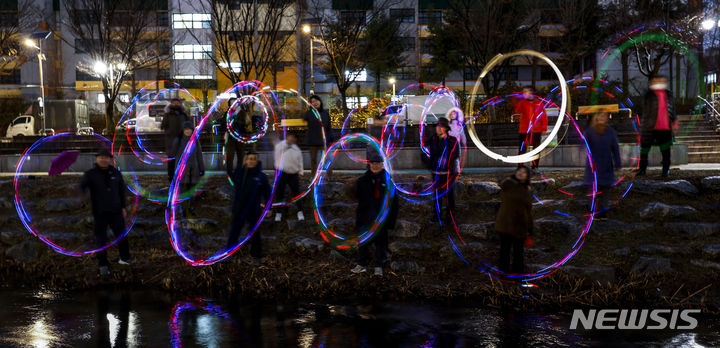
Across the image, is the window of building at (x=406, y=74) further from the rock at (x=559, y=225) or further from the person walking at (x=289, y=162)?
the rock at (x=559, y=225)

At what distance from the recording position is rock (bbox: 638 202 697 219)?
11.2m

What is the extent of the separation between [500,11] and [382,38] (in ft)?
50.2

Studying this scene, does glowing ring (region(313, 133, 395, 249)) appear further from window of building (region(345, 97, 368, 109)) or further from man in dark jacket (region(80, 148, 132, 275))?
window of building (region(345, 97, 368, 109))

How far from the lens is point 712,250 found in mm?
9672

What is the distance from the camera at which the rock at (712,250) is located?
31.6ft

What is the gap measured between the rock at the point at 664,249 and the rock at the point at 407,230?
389 centimetres

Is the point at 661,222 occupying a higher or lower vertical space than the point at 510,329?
higher

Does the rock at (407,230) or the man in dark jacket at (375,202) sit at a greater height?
the man in dark jacket at (375,202)

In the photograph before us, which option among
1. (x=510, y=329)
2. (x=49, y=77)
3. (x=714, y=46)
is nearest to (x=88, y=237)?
(x=510, y=329)

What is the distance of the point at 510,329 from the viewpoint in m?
7.31

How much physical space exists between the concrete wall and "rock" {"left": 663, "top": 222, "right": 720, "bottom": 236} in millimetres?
7167

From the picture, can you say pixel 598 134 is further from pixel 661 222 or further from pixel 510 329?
pixel 510 329

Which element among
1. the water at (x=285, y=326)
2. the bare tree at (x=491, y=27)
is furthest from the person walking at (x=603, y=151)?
the bare tree at (x=491, y=27)

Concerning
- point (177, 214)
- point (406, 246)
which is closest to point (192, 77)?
point (177, 214)
